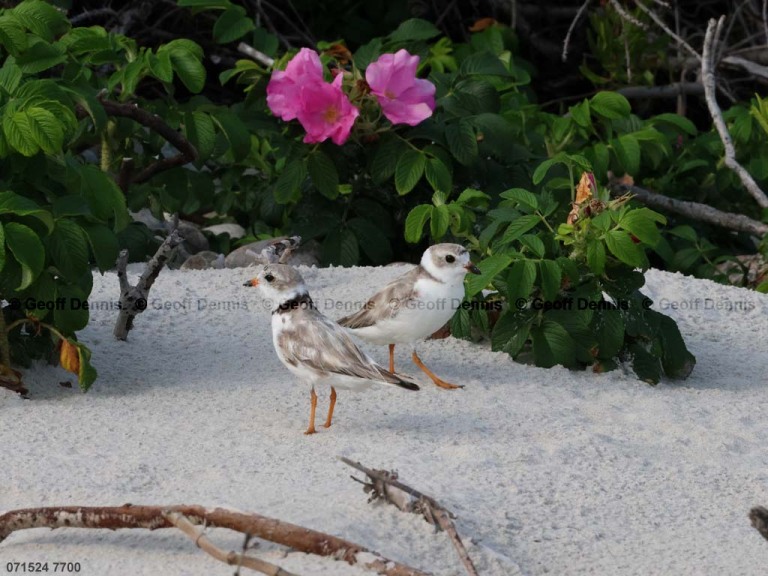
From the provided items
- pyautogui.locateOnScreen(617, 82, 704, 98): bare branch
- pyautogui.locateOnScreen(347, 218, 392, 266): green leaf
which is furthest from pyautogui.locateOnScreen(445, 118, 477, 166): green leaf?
pyautogui.locateOnScreen(617, 82, 704, 98): bare branch

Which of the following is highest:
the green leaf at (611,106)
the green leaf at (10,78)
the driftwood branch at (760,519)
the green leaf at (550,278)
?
the green leaf at (10,78)

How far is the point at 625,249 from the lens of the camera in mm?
4125

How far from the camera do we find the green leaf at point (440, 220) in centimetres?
442

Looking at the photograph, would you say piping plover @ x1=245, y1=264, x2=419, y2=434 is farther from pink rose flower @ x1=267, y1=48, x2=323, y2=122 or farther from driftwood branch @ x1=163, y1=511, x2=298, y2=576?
pink rose flower @ x1=267, y1=48, x2=323, y2=122

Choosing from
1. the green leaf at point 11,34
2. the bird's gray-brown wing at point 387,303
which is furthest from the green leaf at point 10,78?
the bird's gray-brown wing at point 387,303

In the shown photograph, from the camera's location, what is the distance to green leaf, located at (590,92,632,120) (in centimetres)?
580

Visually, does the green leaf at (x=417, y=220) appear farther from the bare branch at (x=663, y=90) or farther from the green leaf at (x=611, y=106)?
the bare branch at (x=663, y=90)

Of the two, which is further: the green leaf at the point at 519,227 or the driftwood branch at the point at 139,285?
the driftwood branch at the point at 139,285

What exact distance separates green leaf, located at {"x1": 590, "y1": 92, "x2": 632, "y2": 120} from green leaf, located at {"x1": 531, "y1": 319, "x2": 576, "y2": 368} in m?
1.78

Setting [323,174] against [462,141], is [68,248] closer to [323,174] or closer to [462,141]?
[323,174]

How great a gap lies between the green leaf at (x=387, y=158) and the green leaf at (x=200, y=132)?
90 centimetres

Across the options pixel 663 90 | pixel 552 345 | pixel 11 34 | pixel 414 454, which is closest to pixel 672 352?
pixel 552 345

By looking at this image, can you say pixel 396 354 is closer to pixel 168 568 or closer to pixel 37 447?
pixel 37 447

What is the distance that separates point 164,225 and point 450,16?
2765 millimetres
